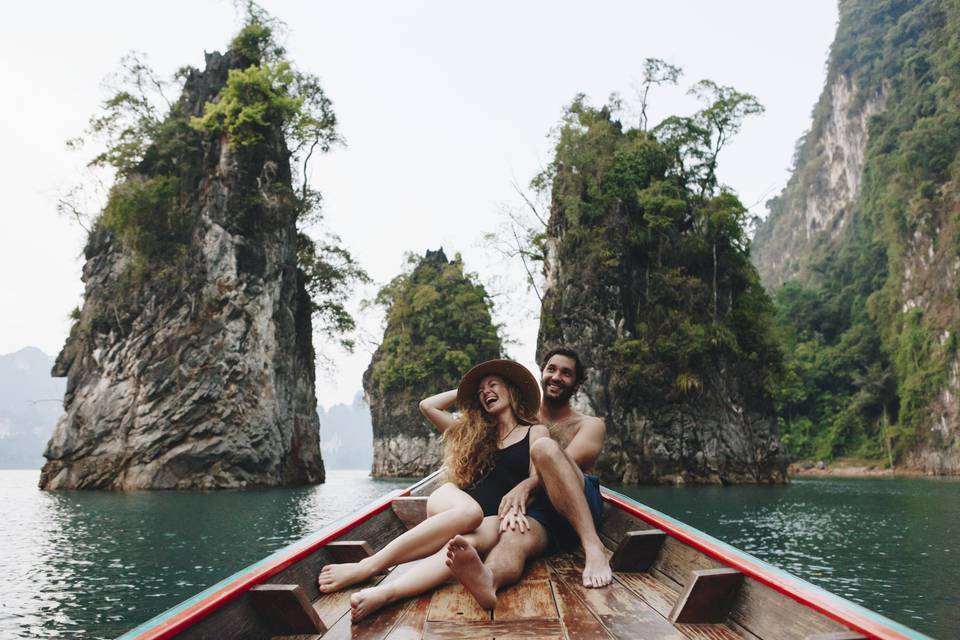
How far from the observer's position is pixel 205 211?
80.8 ft

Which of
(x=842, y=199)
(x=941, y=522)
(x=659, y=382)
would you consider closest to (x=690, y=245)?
(x=659, y=382)

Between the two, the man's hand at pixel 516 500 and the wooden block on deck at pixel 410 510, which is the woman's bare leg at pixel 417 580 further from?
the wooden block on deck at pixel 410 510

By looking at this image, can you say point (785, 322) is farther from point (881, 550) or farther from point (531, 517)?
point (531, 517)

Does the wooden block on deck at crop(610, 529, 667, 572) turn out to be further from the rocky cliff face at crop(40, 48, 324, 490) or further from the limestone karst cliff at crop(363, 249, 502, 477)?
the limestone karst cliff at crop(363, 249, 502, 477)

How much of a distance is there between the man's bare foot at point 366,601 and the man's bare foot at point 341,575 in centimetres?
29

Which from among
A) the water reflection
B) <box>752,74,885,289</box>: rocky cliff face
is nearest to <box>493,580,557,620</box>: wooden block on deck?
the water reflection

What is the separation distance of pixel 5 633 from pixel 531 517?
4118 millimetres

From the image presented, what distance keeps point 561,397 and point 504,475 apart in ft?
2.27

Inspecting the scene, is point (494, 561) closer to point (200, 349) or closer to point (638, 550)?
point (638, 550)

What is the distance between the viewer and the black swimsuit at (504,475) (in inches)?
132

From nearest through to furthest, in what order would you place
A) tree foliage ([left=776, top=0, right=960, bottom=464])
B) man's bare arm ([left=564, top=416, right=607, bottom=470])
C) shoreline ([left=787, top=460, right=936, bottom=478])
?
man's bare arm ([left=564, top=416, right=607, bottom=470]), shoreline ([left=787, top=460, right=936, bottom=478]), tree foliage ([left=776, top=0, right=960, bottom=464])

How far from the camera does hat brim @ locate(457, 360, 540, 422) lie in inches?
136

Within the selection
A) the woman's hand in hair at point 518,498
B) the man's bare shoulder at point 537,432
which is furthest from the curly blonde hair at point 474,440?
the woman's hand in hair at point 518,498

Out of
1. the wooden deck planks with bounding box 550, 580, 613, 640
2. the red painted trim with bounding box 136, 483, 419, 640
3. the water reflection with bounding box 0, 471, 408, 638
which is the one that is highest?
the red painted trim with bounding box 136, 483, 419, 640
